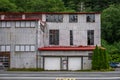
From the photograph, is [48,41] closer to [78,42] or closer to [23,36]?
[78,42]

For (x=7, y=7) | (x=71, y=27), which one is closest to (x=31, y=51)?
(x=71, y=27)

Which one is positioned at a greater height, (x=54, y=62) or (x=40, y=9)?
(x=40, y=9)

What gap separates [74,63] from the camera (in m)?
53.3

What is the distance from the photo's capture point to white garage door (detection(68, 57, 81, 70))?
174 feet

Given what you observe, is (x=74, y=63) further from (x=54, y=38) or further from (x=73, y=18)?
(x=73, y=18)

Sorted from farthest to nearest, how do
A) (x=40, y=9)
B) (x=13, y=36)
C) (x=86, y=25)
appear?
(x=40, y=9), (x=86, y=25), (x=13, y=36)

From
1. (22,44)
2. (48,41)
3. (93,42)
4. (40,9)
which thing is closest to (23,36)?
(22,44)

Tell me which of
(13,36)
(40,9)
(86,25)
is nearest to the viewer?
(13,36)

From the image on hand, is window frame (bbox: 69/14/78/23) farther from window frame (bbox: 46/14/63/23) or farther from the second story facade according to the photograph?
window frame (bbox: 46/14/63/23)

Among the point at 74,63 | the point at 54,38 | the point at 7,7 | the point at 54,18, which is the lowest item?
the point at 74,63

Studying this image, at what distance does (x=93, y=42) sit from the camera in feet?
206

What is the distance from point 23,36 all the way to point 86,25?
556 inches

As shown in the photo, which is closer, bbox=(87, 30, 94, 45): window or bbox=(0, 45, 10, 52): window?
bbox=(0, 45, 10, 52): window

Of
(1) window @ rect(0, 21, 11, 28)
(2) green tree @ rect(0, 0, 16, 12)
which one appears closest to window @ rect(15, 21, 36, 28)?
(1) window @ rect(0, 21, 11, 28)
